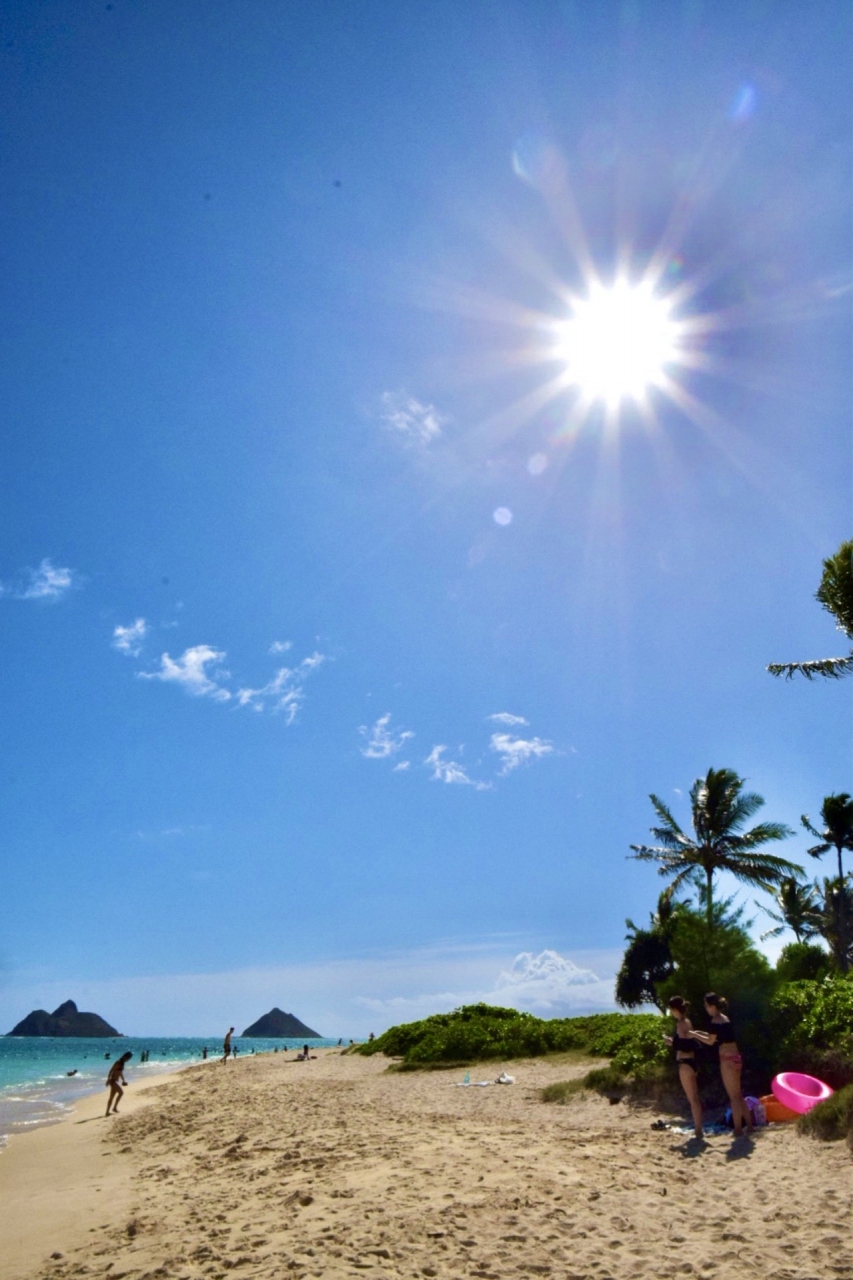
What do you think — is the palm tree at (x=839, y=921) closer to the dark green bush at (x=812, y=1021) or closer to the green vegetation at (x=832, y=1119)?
the dark green bush at (x=812, y=1021)

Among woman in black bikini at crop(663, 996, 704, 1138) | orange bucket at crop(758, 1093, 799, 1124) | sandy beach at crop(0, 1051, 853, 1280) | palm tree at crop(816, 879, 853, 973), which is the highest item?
palm tree at crop(816, 879, 853, 973)

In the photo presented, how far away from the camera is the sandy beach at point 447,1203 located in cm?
578

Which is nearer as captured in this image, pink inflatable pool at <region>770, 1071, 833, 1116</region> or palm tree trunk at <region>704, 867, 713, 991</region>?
pink inflatable pool at <region>770, 1071, 833, 1116</region>

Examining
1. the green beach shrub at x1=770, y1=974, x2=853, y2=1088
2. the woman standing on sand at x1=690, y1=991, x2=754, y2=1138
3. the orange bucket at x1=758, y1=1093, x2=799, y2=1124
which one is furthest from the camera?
the green beach shrub at x1=770, y1=974, x2=853, y2=1088

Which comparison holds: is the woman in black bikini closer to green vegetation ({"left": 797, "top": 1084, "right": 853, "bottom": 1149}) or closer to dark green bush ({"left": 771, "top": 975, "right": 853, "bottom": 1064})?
green vegetation ({"left": 797, "top": 1084, "right": 853, "bottom": 1149})

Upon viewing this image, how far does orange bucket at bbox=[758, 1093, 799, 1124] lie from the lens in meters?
10.1

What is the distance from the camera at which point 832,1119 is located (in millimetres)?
8797

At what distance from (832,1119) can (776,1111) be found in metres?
1.62

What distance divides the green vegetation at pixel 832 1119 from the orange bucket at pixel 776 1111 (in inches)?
32.8

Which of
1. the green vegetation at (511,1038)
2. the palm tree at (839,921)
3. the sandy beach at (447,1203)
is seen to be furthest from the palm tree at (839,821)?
the sandy beach at (447,1203)

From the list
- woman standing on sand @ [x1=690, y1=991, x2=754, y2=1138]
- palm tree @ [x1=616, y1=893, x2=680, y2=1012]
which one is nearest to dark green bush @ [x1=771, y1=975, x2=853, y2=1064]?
woman standing on sand @ [x1=690, y1=991, x2=754, y2=1138]

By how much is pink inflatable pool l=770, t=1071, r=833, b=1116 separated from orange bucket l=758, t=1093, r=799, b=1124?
0.06 metres

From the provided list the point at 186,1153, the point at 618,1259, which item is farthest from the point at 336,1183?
the point at 186,1153

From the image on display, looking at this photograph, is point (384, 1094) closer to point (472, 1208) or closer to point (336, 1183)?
point (336, 1183)
